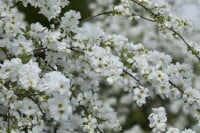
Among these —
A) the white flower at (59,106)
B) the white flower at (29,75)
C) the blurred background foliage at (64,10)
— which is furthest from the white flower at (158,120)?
the blurred background foliage at (64,10)

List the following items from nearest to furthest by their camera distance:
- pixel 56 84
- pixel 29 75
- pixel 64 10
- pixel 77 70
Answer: pixel 56 84 < pixel 29 75 < pixel 77 70 < pixel 64 10

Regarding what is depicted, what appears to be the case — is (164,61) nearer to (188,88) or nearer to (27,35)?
(188,88)

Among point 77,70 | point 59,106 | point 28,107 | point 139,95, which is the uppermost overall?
point 77,70

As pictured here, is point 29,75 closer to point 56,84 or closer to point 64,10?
point 56,84

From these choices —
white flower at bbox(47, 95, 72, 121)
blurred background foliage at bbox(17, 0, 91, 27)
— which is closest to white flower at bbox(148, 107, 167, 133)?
white flower at bbox(47, 95, 72, 121)

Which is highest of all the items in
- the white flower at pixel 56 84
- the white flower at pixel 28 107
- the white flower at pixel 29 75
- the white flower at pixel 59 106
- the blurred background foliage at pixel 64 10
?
the blurred background foliage at pixel 64 10

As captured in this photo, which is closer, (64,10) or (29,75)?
(29,75)

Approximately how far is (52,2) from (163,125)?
92cm

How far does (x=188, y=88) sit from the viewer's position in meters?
3.29

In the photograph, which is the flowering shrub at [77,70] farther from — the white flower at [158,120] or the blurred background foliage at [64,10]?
the blurred background foliage at [64,10]

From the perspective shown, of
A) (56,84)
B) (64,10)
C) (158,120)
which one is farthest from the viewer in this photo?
(64,10)

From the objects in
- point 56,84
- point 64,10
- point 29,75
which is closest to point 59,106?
point 56,84

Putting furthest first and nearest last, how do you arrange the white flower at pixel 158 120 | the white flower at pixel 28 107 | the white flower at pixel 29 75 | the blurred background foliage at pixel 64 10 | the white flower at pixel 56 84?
the blurred background foliage at pixel 64 10 < the white flower at pixel 158 120 < the white flower at pixel 28 107 < the white flower at pixel 29 75 < the white flower at pixel 56 84

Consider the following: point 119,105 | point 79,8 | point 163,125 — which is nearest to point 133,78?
point 163,125
